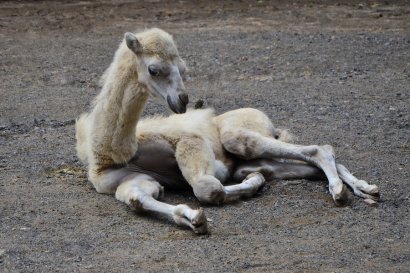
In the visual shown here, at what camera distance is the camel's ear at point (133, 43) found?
7048mm

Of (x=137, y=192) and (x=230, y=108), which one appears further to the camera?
(x=230, y=108)

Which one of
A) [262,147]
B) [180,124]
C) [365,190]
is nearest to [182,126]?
[180,124]

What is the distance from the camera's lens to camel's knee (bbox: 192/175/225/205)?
713 centimetres

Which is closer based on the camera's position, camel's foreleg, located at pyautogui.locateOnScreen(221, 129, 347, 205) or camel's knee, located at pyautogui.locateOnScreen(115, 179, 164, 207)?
camel's knee, located at pyautogui.locateOnScreen(115, 179, 164, 207)

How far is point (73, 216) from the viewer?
704 cm

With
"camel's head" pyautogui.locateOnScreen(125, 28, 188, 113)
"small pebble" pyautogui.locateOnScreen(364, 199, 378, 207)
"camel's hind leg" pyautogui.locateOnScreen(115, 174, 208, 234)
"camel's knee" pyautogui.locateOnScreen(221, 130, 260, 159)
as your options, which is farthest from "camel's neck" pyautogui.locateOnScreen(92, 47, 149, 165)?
"small pebble" pyautogui.locateOnScreen(364, 199, 378, 207)

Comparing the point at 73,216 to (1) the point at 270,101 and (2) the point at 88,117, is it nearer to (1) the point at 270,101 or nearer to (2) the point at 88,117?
(2) the point at 88,117

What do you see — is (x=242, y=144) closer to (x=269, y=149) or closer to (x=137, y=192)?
(x=269, y=149)

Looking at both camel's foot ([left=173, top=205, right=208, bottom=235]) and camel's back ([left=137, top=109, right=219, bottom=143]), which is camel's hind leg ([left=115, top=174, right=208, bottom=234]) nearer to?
camel's foot ([left=173, top=205, right=208, bottom=235])

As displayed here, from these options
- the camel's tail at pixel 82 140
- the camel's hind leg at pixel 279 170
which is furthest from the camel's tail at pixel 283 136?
the camel's tail at pixel 82 140

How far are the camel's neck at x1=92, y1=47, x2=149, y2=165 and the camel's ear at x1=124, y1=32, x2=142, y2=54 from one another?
0.40ft

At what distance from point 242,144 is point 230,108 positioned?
2423mm

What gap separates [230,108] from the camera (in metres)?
10.3

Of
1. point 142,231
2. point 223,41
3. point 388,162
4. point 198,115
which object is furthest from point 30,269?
point 223,41
